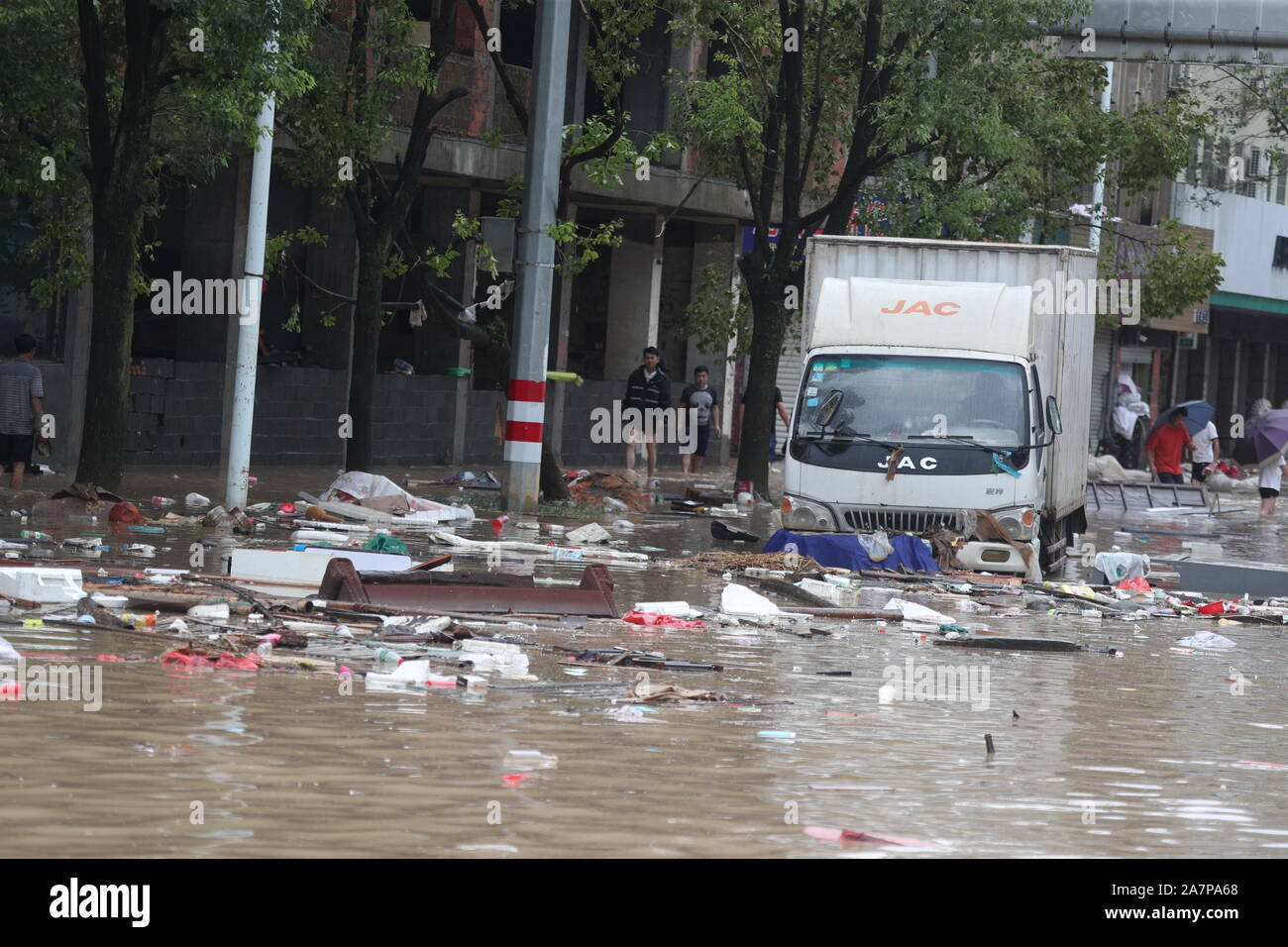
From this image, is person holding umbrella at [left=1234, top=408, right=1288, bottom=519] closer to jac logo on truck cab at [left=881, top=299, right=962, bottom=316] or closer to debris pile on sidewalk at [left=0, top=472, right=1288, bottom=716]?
debris pile on sidewalk at [left=0, top=472, right=1288, bottom=716]

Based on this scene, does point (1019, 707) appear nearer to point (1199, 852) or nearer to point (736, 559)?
point (1199, 852)

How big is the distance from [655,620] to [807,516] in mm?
5028

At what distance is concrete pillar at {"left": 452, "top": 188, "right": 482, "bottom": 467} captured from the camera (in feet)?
105

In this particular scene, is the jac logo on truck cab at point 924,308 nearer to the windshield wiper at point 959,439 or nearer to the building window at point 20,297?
the windshield wiper at point 959,439

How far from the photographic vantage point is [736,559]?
1703 cm

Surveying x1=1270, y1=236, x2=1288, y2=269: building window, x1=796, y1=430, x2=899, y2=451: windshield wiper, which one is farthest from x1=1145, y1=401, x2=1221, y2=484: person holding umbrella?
x1=1270, y1=236, x2=1288, y2=269: building window

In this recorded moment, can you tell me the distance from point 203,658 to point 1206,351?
169 feet

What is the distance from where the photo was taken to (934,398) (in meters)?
17.7

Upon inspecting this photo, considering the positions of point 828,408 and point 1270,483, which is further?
point 1270,483

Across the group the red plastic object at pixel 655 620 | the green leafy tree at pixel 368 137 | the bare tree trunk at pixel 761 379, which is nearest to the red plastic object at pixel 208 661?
the red plastic object at pixel 655 620

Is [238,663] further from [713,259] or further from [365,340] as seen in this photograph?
[713,259]

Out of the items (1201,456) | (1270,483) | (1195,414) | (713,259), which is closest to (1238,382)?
(1201,456)
